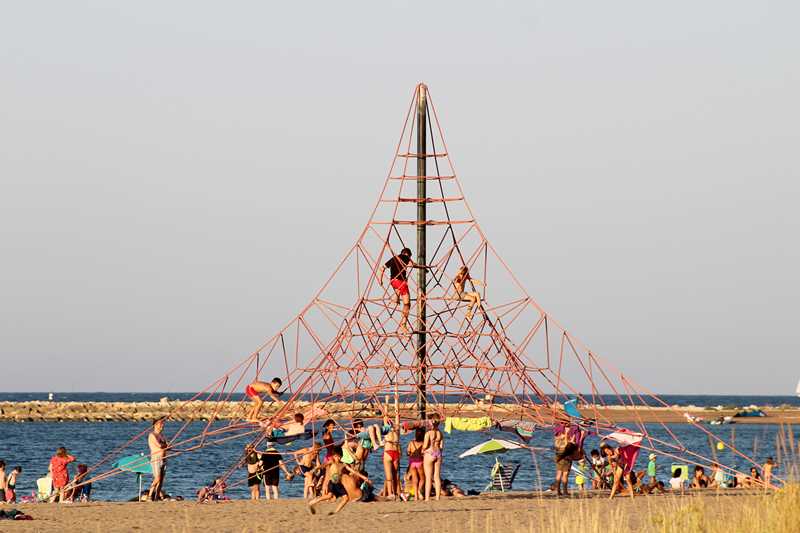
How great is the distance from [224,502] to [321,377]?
3.25 metres

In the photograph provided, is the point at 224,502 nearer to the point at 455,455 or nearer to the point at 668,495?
the point at 668,495

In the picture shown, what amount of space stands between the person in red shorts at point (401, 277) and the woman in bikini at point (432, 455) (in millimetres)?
3252

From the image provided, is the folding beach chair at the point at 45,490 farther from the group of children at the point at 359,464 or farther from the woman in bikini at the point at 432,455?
the woman in bikini at the point at 432,455

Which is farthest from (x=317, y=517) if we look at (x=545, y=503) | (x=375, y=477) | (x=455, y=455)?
(x=455, y=455)

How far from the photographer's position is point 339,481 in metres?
21.3

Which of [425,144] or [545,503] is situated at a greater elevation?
[425,144]

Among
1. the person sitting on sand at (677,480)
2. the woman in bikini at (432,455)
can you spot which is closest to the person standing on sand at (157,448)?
the woman in bikini at (432,455)

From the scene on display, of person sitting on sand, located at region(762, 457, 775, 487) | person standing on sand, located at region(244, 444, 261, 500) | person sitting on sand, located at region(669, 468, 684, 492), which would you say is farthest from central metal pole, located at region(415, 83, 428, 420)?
person sitting on sand, located at region(669, 468, 684, 492)

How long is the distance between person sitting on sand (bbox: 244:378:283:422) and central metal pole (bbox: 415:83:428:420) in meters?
2.65

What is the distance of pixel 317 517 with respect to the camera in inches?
767

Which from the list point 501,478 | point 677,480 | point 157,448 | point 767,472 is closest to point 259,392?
point 157,448

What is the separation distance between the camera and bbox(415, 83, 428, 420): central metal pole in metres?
24.9

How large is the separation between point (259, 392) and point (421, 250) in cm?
452

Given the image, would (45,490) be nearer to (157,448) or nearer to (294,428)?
(157,448)
